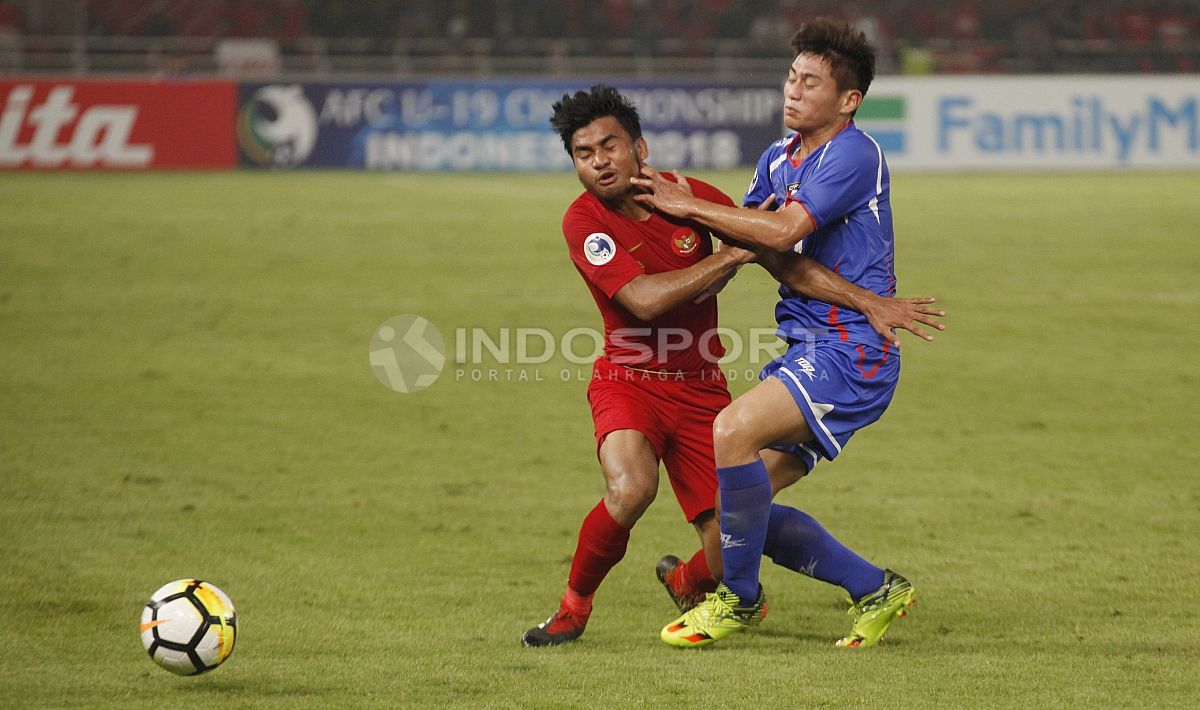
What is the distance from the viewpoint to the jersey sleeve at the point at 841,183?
447cm

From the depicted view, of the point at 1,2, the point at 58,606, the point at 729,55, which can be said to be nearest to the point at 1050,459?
the point at 58,606

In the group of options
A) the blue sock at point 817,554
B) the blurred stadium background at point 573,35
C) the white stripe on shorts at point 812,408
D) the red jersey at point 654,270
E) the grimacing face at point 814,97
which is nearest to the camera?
the white stripe on shorts at point 812,408

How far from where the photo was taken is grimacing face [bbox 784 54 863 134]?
4.64m

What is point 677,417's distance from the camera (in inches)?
→ 197

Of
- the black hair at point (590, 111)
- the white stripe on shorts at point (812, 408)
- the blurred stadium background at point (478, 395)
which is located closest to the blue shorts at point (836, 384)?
the white stripe on shorts at point (812, 408)

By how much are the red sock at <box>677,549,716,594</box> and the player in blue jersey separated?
260 millimetres

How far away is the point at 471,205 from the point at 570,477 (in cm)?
1340

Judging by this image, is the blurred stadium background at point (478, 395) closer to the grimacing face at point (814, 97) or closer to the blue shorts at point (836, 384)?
the blue shorts at point (836, 384)

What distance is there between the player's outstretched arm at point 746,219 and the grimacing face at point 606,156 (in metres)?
0.28

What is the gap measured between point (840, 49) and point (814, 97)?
173 millimetres

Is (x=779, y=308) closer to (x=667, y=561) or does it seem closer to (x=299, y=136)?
(x=667, y=561)

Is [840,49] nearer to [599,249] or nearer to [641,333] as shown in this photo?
[599,249]

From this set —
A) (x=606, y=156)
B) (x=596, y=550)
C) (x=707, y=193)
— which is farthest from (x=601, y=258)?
(x=596, y=550)

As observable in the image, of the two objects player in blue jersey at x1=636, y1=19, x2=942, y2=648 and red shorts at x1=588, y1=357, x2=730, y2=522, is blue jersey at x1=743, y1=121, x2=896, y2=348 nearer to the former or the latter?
player in blue jersey at x1=636, y1=19, x2=942, y2=648
